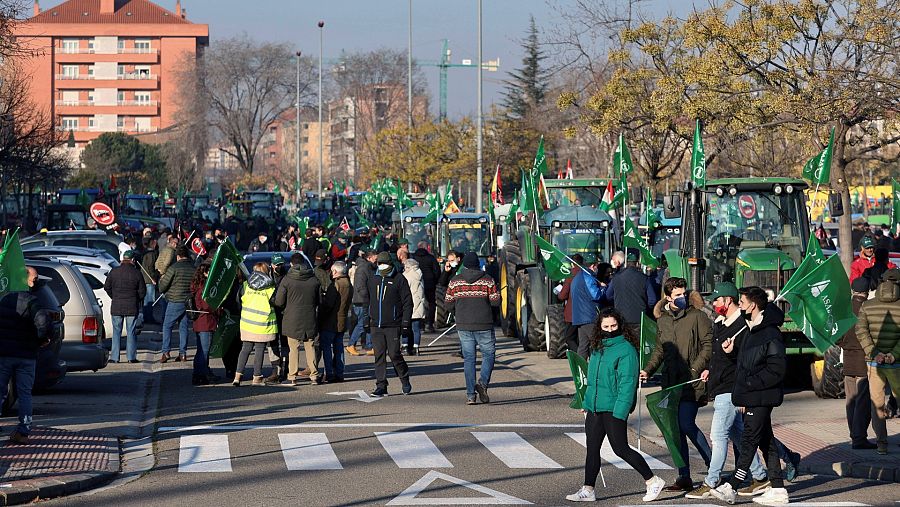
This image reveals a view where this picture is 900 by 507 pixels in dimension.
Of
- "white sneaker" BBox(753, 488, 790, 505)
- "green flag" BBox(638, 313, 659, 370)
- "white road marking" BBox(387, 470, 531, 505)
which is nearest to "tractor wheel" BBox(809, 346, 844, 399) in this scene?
"green flag" BBox(638, 313, 659, 370)

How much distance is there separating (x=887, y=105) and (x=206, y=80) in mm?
83496

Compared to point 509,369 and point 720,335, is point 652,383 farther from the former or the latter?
point 720,335

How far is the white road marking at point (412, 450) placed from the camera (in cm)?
1280

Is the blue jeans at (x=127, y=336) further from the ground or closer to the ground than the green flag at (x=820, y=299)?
closer to the ground

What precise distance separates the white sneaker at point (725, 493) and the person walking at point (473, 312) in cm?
624

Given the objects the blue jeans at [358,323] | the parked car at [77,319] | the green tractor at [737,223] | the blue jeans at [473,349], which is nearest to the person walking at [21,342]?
the parked car at [77,319]

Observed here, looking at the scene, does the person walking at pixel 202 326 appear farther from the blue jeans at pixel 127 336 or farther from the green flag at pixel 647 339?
the green flag at pixel 647 339

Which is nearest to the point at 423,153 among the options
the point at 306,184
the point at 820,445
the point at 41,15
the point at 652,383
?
the point at 652,383

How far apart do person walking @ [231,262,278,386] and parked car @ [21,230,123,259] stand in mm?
12116

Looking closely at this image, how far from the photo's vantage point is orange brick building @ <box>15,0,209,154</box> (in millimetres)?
131375

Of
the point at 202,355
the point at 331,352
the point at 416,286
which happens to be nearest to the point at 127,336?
the point at 202,355

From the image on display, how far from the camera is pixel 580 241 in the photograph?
23766mm

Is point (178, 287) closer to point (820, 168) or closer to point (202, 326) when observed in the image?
point (202, 326)

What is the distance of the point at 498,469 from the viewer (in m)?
12.5
